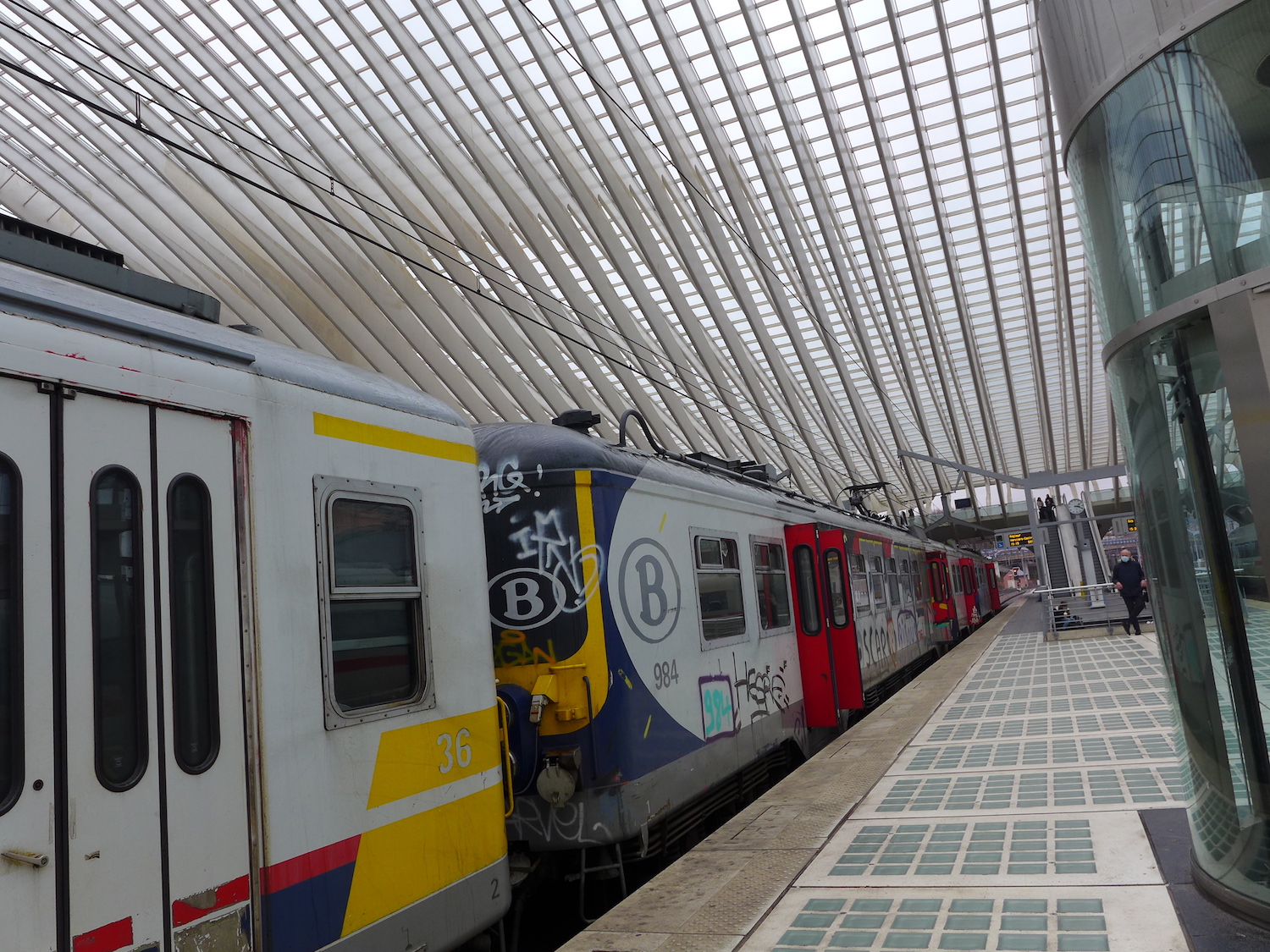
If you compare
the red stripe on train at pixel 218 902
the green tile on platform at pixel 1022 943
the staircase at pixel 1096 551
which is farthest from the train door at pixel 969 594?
the red stripe on train at pixel 218 902

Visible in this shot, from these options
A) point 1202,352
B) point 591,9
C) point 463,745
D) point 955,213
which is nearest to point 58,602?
point 463,745

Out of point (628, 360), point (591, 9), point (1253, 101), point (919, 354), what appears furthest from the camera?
point (919, 354)

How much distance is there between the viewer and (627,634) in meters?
5.67

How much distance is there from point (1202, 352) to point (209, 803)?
3720 millimetres

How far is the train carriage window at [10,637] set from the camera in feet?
7.80

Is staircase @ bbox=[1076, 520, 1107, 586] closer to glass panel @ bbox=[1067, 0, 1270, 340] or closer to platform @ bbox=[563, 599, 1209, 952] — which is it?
platform @ bbox=[563, 599, 1209, 952]

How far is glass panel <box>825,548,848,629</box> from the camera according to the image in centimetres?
939

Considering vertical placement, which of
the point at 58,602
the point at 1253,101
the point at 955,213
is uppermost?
the point at 955,213

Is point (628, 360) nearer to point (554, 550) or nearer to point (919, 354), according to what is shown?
point (919, 354)

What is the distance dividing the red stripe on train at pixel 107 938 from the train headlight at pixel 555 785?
2762 millimetres

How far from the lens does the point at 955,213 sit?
31.0m

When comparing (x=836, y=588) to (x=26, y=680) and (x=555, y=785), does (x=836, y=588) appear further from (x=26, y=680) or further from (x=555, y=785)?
(x=26, y=680)

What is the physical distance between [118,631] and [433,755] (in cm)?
138

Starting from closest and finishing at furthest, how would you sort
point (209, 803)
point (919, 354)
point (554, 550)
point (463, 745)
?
point (209, 803)
point (463, 745)
point (554, 550)
point (919, 354)
